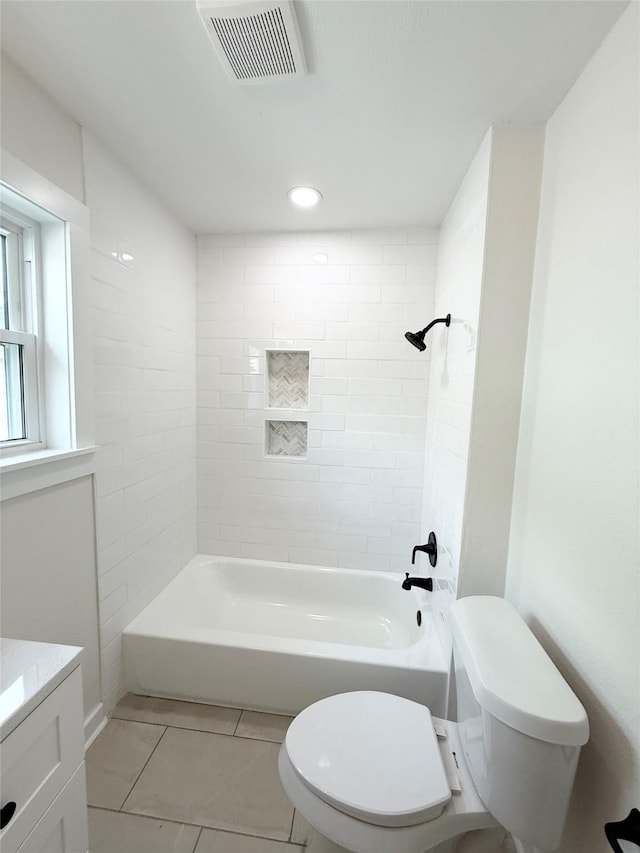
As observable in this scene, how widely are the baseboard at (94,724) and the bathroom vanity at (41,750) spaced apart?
71 cm

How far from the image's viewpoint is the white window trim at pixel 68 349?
Answer: 1.20 metres

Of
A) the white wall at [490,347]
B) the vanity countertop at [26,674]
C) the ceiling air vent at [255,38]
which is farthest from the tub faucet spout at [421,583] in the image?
the ceiling air vent at [255,38]

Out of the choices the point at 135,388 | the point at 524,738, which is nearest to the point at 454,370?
the point at 524,738

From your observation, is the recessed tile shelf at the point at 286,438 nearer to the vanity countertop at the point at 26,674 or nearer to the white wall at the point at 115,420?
the white wall at the point at 115,420

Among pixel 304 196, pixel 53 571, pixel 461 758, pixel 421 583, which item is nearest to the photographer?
pixel 461 758

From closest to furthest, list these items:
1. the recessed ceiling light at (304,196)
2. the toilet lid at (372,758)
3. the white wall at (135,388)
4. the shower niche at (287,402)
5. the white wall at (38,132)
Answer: the toilet lid at (372,758) < the white wall at (38,132) < the white wall at (135,388) < the recessed ceiling light at (304,196) < the shower niche at (287,402)

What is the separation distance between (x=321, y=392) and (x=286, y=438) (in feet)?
1.34

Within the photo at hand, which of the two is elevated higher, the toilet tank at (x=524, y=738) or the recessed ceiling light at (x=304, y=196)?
the recessed ceiling light at (x=304, y=196)

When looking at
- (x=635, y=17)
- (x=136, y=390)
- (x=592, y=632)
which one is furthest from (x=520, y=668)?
(x=136, y=390)

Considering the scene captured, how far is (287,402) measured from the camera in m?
2.33

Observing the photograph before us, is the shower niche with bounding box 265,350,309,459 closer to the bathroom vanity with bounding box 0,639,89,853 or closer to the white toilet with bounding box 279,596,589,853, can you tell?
the white toilet with bounding box 279,596,589,853

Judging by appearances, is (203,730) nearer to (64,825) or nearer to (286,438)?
(64,825)

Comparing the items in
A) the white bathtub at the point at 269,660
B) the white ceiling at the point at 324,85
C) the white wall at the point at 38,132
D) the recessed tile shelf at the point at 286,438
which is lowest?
the white bathtub at the point at 269,660

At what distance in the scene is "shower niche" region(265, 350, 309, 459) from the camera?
228 cm
